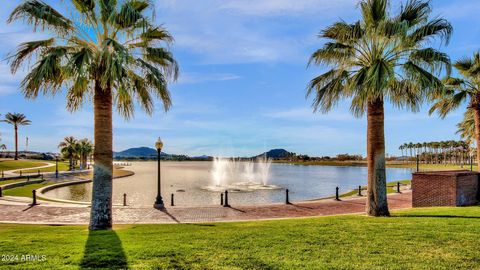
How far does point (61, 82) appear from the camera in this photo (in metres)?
11.2

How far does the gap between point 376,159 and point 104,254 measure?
989cm

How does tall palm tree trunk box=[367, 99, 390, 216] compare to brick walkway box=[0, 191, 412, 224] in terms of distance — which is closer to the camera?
tall palm tree trunk box=[367, 99, 390, 216]

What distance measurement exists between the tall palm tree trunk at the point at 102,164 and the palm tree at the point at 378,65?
8112 mm

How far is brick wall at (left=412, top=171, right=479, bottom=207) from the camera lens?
52.1 ft

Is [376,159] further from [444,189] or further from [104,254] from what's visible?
[104,254]

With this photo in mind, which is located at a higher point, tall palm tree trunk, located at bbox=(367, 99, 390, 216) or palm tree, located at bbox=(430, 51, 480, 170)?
palm tree, located at bbox=(430, 51, 480, 170)

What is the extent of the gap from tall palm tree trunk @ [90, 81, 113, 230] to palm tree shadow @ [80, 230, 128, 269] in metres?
3.02

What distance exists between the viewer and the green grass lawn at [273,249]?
5848 millimetres

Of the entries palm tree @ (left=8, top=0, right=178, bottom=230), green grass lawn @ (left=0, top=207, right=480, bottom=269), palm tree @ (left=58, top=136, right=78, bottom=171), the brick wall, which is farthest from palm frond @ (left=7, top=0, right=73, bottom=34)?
palm tree @ (left=58, top=136, right=78, bottom=171)

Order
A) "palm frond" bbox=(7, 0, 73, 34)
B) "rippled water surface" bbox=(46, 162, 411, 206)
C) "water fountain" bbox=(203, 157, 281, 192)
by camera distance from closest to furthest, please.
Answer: "palm frond" bbox=(7, 0, 73, 34), "rippled water surface" bbox=(46, 162, 411, 206), "water fountain" bbox=(203, 157, 281, 192)

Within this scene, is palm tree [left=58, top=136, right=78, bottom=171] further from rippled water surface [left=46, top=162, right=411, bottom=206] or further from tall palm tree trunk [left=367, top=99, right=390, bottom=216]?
tall palm tree trunk [left=367, top=99, right=390, bottom=216]

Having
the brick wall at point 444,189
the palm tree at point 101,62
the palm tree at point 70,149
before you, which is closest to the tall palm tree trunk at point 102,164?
the palm tree at point 101,62

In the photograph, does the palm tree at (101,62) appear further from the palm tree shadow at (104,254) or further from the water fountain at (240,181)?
the water fountain at (240,181)

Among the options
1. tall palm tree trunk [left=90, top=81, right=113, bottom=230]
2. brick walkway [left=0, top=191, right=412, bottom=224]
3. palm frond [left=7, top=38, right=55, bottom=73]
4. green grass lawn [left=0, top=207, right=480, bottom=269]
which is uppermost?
palm frond [left=7, top=38, right=55, bottom=73]
